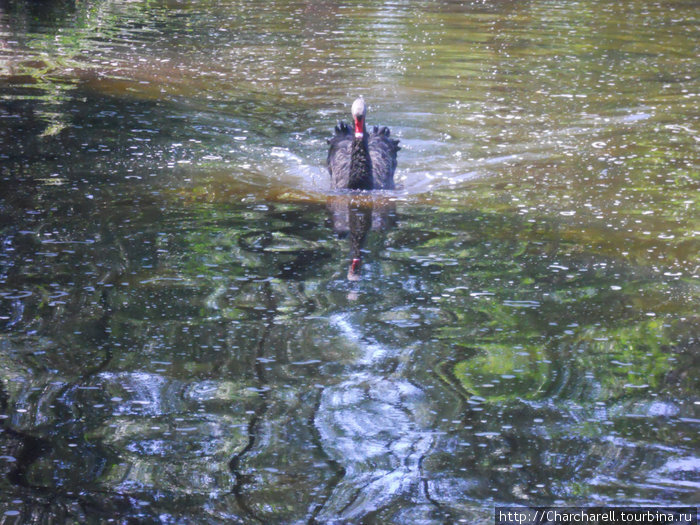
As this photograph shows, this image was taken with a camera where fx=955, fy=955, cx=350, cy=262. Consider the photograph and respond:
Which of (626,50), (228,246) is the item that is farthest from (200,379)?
(626,50)

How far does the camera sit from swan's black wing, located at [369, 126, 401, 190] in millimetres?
8648

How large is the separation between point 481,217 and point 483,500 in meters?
3.98

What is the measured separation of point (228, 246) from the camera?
Answer: 6.70 meters

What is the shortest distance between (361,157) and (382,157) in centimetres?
68

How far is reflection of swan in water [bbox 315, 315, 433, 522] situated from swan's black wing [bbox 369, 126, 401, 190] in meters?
3.72

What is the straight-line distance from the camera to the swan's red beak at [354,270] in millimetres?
6133

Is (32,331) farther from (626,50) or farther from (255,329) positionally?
(626,50)

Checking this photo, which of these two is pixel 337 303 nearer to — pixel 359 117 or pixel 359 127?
pixel 359 127

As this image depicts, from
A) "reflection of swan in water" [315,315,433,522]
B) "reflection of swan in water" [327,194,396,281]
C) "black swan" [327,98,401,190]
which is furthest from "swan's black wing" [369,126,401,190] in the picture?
"reflection of swan in water" [315,315,433,522]

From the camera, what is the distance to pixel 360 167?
27.4 ft

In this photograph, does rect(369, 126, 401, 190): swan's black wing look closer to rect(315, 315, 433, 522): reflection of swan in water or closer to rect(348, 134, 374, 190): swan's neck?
rect(348, 134, 374, 190): swan's neck

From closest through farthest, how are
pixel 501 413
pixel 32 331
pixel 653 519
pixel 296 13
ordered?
pixel 653 519, pixel 501 413, pixel 32 331, pixel 296 13

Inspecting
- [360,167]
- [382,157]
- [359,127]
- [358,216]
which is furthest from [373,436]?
[382,157]

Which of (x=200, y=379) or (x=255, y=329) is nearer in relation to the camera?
(x=200, y=379)
